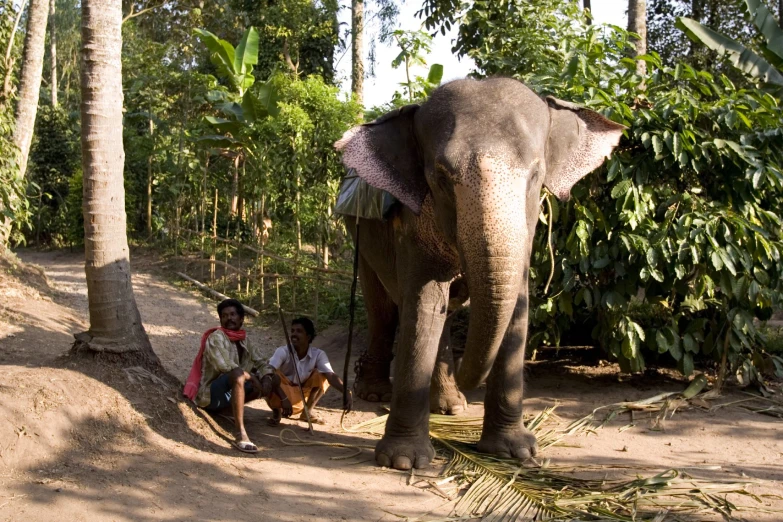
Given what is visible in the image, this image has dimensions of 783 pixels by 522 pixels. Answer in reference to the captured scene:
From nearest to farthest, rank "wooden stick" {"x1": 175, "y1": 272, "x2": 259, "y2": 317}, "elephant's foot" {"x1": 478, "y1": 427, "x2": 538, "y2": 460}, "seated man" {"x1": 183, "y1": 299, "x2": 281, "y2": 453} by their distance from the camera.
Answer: "elephant's foot" {"x1": 478, "y1": 427, "x2": 538, "y2": 460}, "seated man" {"x1": 183, "y1": 299, "x2": 281, "y2": 453}, "wooden stick" {"x1": 175, "y1": 272, "x2": 259, "y2": 317}

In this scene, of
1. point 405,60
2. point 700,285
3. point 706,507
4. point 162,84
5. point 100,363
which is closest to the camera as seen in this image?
point 706,507

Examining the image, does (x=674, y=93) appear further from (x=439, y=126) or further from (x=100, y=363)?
(x=100, y=363)

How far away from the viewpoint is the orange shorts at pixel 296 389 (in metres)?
5.87

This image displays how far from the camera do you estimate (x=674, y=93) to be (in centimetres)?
636

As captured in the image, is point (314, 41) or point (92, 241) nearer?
point (92, 241)

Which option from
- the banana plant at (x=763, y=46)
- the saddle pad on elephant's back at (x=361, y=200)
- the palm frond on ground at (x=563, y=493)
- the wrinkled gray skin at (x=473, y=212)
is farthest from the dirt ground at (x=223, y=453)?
the banana plant at (x=763, y=46)

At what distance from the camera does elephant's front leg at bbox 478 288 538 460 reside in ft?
16.4

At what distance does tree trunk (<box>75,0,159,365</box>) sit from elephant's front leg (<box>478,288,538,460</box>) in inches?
95.3

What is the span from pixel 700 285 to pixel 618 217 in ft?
2.80

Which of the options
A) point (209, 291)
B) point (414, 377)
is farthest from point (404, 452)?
point (209, 291)

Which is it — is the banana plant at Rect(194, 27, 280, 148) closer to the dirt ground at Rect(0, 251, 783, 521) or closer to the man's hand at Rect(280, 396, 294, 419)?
the dirt ground at Rect(0, 251, 783, 521)

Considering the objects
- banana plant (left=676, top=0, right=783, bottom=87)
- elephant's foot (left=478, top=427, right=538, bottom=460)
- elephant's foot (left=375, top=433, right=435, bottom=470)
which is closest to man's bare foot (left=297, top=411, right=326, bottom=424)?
elephant's foot (left=375, top=433, right=435, bottom=470)

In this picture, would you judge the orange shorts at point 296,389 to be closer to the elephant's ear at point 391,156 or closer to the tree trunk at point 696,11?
the elephant's ear at point 391,156

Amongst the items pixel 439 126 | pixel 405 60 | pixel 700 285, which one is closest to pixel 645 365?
pixel 700 285
